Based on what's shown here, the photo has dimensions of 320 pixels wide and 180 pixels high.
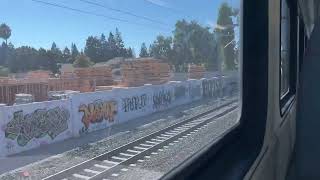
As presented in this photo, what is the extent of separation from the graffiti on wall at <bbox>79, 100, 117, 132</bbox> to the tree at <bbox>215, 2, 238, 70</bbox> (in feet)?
3.88

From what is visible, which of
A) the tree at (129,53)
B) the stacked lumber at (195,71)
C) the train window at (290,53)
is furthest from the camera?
the train window at (290,53)

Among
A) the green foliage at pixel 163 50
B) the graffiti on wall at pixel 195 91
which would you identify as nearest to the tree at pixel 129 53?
the green foliage at pixel 163 50

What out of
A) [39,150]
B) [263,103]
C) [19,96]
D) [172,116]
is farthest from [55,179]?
[263,103]

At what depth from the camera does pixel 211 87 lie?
2098 mm

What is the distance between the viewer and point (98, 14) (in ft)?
3.17

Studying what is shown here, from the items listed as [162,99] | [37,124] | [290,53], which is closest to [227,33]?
[162,99]

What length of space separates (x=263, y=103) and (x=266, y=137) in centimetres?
18

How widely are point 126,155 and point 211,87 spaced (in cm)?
96

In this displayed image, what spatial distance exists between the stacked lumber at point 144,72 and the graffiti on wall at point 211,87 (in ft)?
2.00

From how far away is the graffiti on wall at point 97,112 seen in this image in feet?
3.11

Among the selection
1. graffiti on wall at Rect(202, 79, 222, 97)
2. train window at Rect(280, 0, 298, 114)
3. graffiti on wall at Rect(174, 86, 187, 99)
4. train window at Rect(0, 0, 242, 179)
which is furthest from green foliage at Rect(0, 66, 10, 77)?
train window at Rect(280, 0, 298, 114)

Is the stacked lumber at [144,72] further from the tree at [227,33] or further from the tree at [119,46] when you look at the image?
the tree at [227,33]

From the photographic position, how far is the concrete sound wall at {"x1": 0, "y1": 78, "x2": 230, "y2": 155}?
76cm

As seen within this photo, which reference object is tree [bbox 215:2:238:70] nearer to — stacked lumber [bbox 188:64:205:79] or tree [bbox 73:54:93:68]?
stacked lumber [bbox 188:64:205:79]
